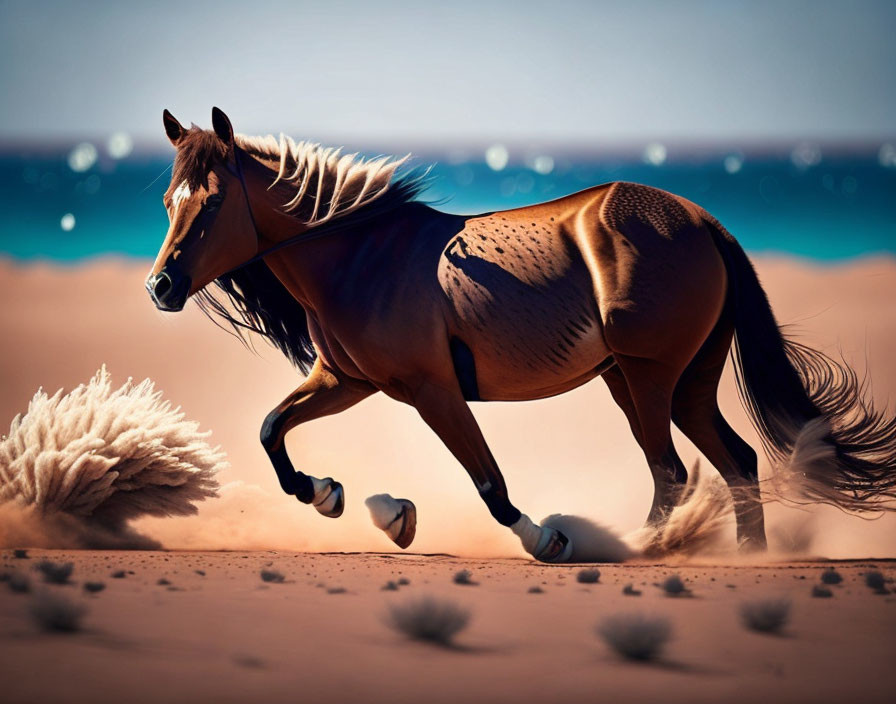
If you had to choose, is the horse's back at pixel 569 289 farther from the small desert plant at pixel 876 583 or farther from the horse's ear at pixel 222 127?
the small desert plant at pixel 876 583

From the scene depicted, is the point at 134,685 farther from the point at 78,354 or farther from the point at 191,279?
the point at 78,354

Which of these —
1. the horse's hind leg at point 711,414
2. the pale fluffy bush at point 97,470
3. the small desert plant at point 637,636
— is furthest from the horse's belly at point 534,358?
the pale fluffy bush at point 97,470

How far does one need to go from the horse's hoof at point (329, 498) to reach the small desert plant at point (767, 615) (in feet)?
7.02

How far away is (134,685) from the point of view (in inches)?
114

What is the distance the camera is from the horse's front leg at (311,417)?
16.3 ft

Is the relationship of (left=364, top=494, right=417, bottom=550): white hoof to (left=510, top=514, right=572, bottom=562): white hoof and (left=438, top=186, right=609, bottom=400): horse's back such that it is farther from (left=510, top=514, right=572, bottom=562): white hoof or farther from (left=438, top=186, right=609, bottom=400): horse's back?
(left=438, top=186, right=609, bottom=400): horse's back

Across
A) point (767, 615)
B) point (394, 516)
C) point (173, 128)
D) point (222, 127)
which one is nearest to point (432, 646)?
point (767, 615)

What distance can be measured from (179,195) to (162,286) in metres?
0.44

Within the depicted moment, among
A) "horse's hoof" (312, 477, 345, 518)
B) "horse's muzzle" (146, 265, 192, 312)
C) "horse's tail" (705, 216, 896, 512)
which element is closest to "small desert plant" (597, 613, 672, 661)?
"horse's tail" (705, 216, 896, 512)

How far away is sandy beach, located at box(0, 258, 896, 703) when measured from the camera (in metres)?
3.03

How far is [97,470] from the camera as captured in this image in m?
5.35

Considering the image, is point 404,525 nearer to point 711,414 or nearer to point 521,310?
point 521,310

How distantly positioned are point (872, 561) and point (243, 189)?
11.7ft

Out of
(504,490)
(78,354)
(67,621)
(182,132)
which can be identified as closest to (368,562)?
(504,490)
